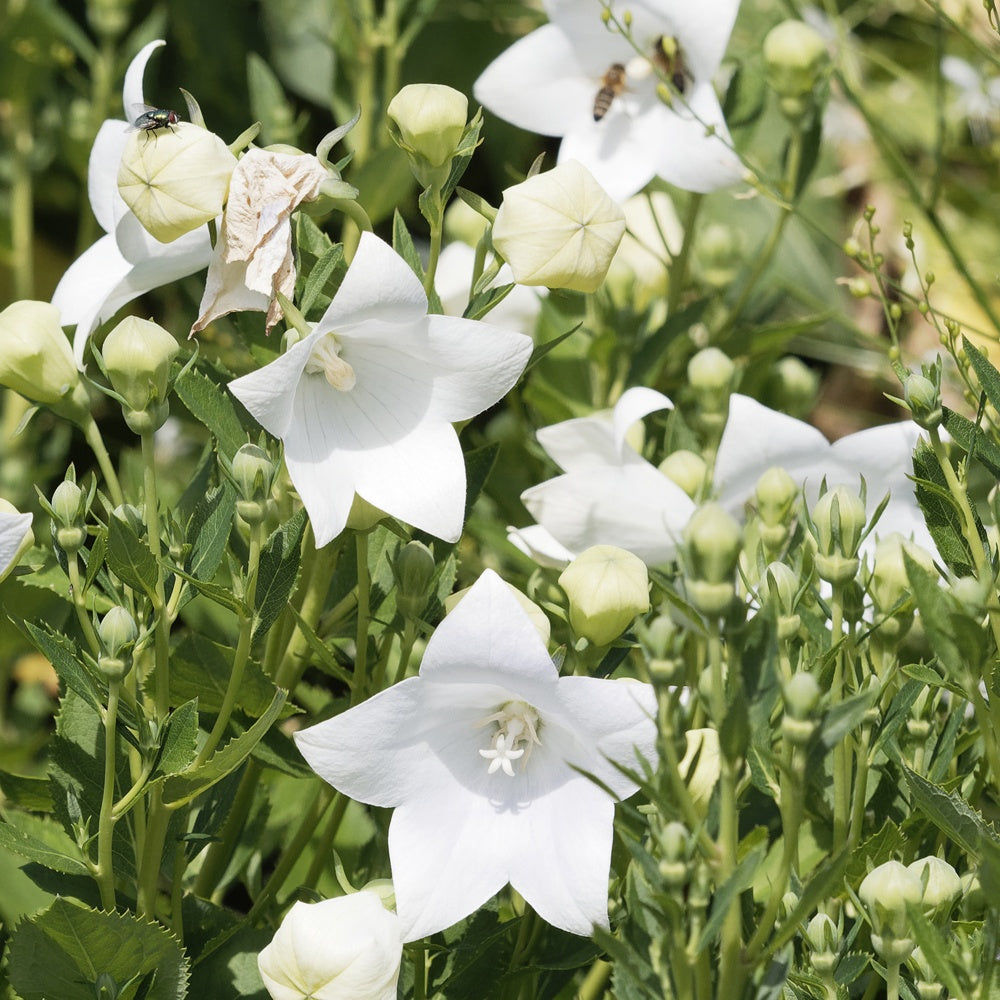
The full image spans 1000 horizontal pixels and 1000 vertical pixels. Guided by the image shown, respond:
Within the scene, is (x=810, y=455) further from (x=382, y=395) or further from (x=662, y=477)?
(x=382, y=395)

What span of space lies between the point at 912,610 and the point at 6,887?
868 millimetres

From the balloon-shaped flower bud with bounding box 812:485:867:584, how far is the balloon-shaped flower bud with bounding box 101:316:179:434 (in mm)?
466

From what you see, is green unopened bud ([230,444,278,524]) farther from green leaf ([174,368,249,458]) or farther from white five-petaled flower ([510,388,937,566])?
white five-petaled flower ([510,388,937,566])

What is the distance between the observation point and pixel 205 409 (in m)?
1.07

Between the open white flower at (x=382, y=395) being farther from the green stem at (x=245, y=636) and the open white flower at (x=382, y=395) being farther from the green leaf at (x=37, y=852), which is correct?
the green leaf at (x=37, y=852)

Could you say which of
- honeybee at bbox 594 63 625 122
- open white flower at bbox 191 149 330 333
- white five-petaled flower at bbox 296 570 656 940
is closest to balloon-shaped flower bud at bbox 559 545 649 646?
white five-petaled flower at bbox 296 570 656 940

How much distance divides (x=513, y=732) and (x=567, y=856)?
0.12 meters

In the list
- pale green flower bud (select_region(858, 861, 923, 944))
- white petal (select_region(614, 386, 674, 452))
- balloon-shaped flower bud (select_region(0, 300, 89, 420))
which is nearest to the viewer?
pale green flower bud (select_region(858, 861, 923, 944))

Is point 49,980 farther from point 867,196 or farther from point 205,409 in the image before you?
point 867,196

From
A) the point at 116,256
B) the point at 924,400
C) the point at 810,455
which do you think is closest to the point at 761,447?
the point at 810,455

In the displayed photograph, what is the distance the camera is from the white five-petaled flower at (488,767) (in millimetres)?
910

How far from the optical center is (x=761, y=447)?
1.23 metres

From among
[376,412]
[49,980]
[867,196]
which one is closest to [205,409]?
[376,412]

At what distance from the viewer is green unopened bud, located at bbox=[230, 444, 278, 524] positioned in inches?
36.9
